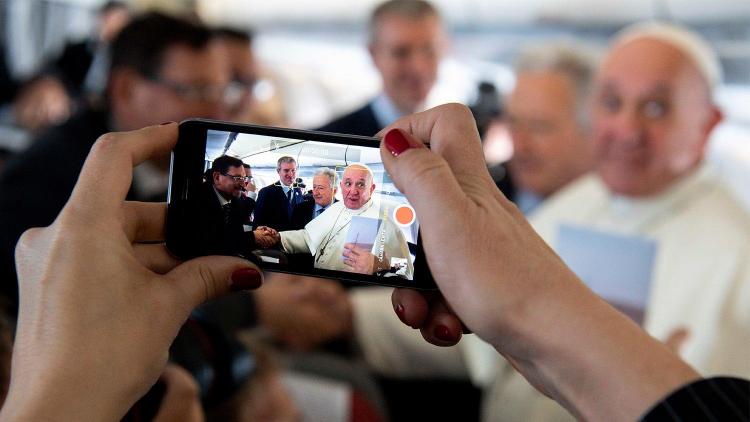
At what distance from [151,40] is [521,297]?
1683mm

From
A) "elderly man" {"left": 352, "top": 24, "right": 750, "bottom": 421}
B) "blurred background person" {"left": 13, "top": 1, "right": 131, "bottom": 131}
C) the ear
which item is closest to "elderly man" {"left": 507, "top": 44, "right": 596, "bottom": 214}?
"elderly man" {"left": 352, "top": 24, "right": 750, "bottom": 421}

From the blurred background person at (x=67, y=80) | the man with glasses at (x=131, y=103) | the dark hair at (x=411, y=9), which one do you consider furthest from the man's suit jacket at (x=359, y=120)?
the blurred background person at (x=67, y=80)

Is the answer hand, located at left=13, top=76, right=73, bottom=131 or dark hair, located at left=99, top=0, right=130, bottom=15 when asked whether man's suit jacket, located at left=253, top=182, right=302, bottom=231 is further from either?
dark hair, located at left=99, top=0, right=130, bottom=15

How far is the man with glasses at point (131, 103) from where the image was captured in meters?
1.43

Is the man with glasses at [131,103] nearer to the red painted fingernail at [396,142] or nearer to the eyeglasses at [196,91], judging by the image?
the eyeglasses at [196,91]

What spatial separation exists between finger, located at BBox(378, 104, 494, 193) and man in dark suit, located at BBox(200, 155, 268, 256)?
145 millimetres

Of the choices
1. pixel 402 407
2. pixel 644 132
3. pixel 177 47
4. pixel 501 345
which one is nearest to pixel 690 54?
pixel 644 132

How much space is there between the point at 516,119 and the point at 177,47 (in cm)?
119

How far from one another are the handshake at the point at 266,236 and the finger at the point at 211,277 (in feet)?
0.08

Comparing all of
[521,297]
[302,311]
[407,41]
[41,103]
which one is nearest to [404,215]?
[521,297]

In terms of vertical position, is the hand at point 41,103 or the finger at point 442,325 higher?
the finger at point 442,325

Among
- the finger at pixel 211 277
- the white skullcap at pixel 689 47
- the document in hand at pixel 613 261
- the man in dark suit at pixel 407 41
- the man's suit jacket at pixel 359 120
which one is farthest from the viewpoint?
the man in dark suit at pixel 407 41

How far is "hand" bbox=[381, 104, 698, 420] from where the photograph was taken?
2.03 feet

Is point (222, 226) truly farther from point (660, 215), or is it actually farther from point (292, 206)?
point (660, 215)
